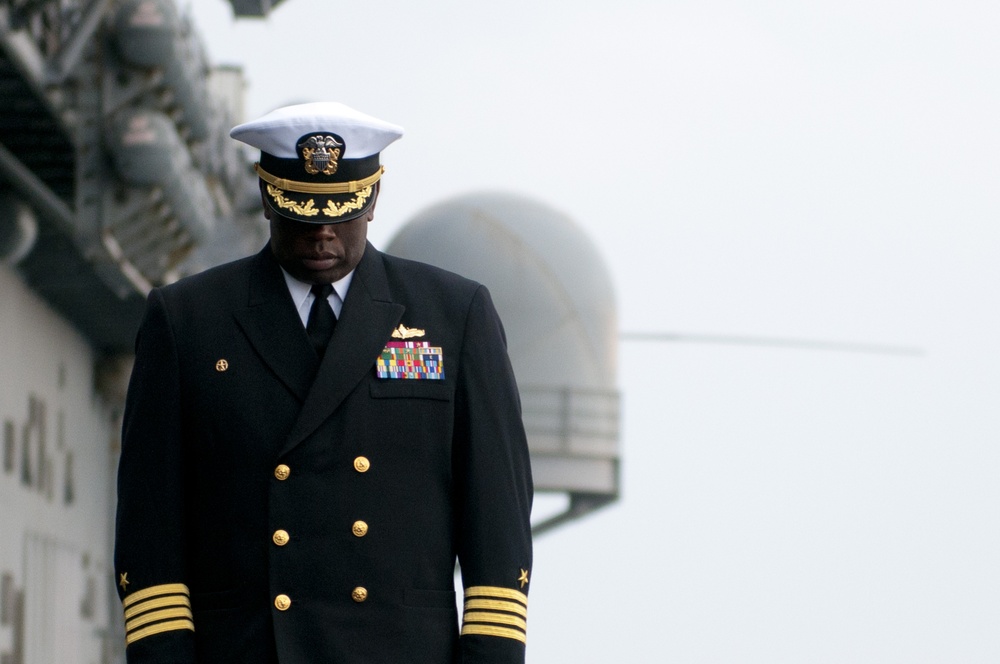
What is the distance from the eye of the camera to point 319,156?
16.5 feet

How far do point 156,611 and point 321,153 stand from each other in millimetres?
1051

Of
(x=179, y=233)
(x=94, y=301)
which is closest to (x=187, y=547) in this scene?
(x=179, y=233)

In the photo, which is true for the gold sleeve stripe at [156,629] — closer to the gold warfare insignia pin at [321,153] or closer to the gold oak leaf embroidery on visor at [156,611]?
the gold oak leaf embroidery on visor at [156,611]

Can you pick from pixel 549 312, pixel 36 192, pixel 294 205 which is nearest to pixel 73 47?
pixel 36 192

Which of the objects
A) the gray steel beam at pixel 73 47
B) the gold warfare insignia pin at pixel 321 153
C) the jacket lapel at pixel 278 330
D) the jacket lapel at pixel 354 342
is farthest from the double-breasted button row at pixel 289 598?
the gray steel beam at pixel 73 47

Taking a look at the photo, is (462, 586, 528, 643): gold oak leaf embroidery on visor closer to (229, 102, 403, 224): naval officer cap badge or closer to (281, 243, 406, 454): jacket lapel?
(281, 243, 406, 454): jacket lapel

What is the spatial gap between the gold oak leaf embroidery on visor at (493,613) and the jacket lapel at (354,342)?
0.50 metres

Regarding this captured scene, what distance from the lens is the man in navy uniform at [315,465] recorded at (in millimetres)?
4855

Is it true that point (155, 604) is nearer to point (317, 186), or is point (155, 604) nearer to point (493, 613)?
point (493, 613)

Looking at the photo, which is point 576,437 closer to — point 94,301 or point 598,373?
point 598,373

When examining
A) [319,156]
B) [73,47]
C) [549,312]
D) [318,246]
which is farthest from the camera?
[549,312]

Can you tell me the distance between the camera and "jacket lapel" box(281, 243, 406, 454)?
4895 mm

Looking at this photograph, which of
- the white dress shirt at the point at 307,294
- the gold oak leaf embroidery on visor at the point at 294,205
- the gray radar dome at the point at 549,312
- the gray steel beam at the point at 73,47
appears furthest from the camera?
the gray radar dome at the point at 549,312

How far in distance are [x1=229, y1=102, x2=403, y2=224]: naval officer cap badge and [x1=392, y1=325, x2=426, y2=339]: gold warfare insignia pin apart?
0.95ft
